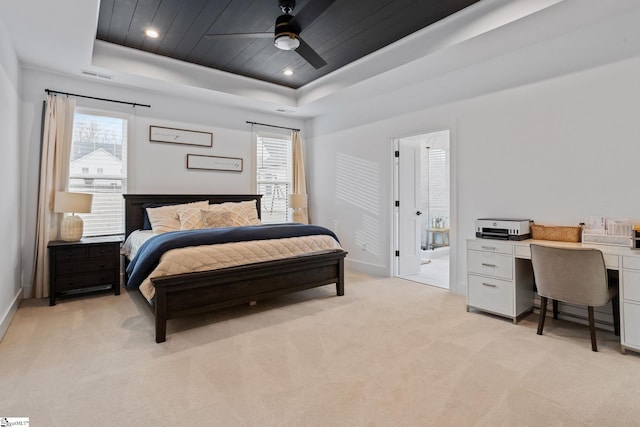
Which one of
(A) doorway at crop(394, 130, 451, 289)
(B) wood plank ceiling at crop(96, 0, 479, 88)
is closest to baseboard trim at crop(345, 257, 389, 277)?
(A) doorway at crop(394, 130, 451, 289)

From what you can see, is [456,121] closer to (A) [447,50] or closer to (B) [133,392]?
(A) [447,50]

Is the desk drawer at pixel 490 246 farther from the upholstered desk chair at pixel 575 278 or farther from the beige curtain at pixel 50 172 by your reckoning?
the beige curtain at pixel 50 172

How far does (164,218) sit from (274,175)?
2258 millimetres

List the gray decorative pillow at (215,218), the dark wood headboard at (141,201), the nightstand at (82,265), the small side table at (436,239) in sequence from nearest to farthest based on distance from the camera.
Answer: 1. the nightstand at (82,265)
2. the gray decorative pillow at (215,218)
3. the dark wood headboard at (141,201)
4. the small side table at (436,239)

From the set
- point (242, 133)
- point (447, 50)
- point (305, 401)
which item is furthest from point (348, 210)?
point (305, 401)

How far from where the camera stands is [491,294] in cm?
322

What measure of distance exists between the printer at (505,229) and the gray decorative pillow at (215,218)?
10.1ft

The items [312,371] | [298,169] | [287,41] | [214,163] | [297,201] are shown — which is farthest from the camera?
[298,169]

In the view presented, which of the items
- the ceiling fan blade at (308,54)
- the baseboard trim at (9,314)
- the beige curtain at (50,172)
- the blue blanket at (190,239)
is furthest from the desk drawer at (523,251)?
the beige curtain at (50,172)

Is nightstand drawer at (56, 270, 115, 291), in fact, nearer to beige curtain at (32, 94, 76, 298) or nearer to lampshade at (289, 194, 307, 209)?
beige curtain at (32, 94, 76, 298)

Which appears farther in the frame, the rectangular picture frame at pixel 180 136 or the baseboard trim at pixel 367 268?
the baseboard trim at pixel 367 268

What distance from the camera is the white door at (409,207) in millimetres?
4926

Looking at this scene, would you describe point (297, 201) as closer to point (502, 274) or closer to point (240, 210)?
point (240, 210)

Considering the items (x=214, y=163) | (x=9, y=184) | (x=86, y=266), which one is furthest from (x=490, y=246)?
(x=9, y=184)
